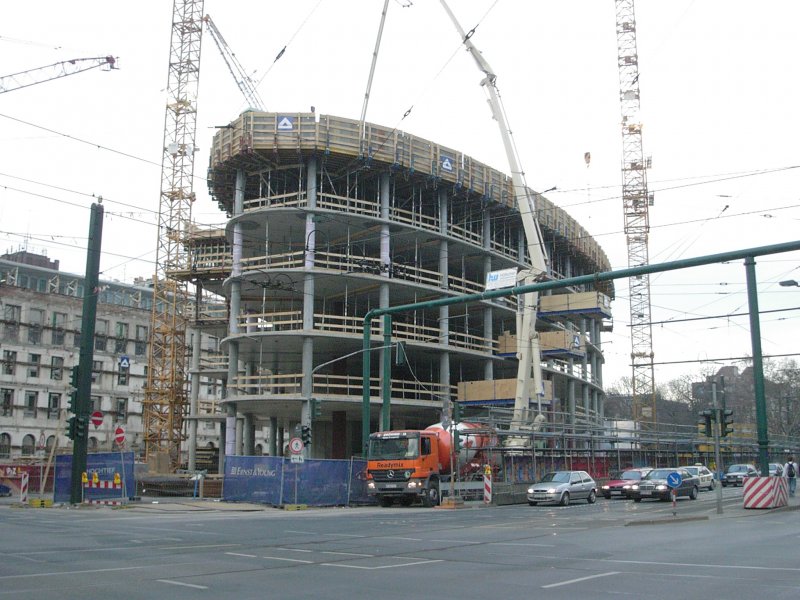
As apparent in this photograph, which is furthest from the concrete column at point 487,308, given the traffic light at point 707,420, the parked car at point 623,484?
the traffic light at point 707,420

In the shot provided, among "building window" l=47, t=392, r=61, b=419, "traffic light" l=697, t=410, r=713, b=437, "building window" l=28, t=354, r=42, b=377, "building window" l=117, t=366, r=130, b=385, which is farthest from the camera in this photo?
"building window" l=117, t=366, r=130, b=385

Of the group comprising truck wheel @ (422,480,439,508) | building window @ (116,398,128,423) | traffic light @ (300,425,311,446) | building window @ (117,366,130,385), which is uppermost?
building window @ (117,366,130,385)

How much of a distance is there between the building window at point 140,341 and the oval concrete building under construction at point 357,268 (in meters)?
39.7

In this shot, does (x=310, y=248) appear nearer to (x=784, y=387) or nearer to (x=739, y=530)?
(x=739, y=530)

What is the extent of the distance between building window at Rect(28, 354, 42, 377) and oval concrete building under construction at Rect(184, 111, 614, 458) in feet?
113

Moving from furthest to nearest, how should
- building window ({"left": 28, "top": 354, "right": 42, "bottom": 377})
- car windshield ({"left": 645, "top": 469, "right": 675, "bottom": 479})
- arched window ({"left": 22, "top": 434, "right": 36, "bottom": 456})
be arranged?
building window ({"left": 28, "top": 354, "right": 42, "bottom": 377})
arched window ({"left": 22, "top": 434, "right": 36, "bottom": 456})
car windshield ({"left": 645, "top": 469, "right": 675, "bottom": 479})

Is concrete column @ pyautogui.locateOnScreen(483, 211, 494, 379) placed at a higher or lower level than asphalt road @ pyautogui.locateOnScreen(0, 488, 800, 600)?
higher

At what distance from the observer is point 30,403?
8488cm

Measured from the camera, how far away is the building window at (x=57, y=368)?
87.6m

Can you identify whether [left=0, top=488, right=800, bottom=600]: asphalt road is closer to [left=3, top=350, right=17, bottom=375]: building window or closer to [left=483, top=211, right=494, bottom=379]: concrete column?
[left=483, top=211, right=494, bottom=379]: concrete column

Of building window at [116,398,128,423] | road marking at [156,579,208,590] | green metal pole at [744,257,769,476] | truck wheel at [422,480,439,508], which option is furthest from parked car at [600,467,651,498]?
building window at [116,398,128,423]

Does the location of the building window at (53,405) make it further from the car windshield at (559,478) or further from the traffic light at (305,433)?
the car windshield at (559,478)

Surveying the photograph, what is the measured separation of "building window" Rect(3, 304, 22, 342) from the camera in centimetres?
8450

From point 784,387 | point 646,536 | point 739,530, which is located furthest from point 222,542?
point 784,387
